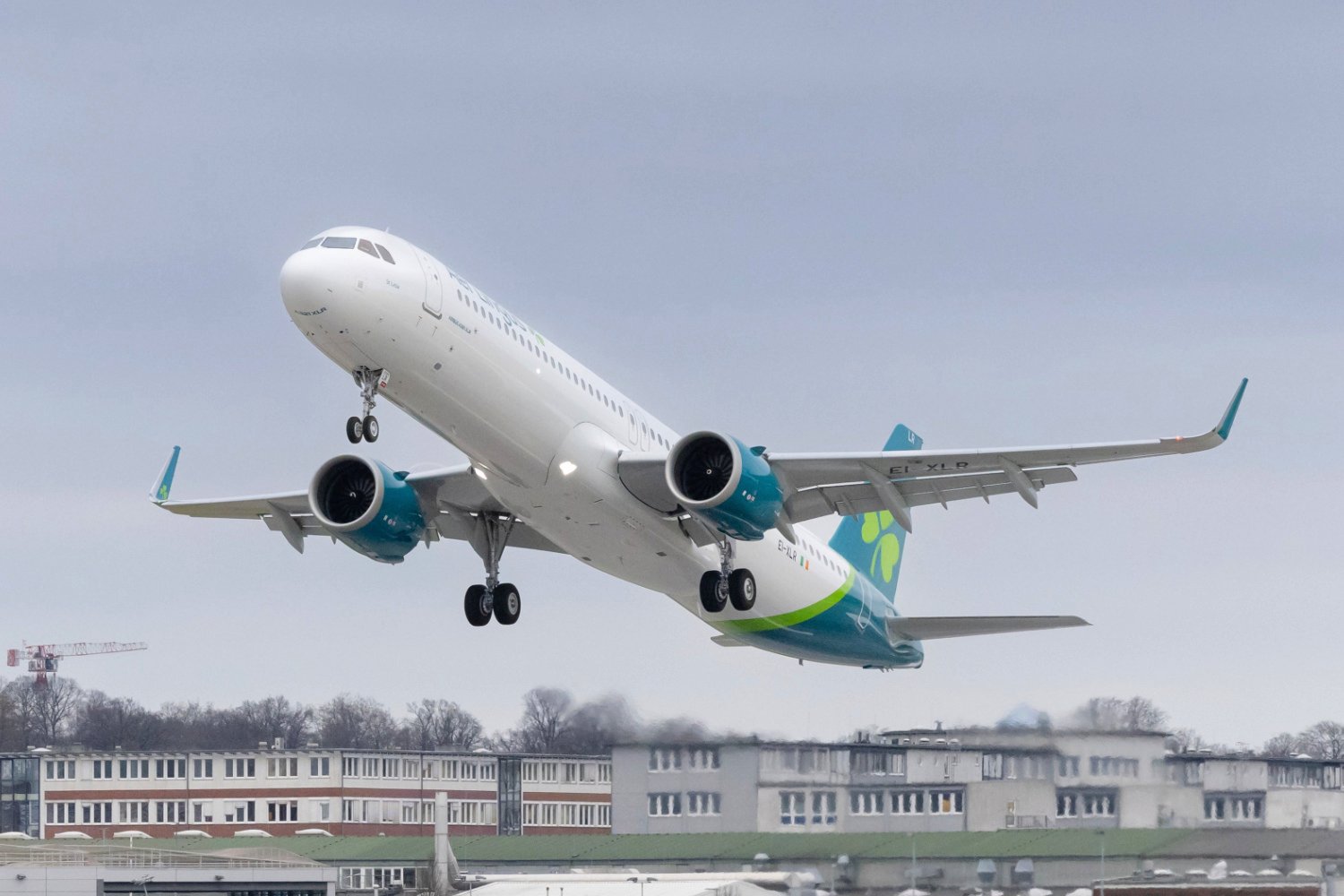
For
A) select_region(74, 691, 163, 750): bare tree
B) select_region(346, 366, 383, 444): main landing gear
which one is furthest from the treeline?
select_region(346, 366, 383, 444): main landing gear

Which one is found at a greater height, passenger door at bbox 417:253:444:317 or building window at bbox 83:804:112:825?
passenger door at bbox 417:253:444:317

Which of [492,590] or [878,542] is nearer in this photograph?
[492,590]

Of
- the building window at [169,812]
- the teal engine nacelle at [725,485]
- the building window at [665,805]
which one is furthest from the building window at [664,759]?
the building window at [169,812]

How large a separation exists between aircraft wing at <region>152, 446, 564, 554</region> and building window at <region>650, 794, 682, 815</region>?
17.8 ft

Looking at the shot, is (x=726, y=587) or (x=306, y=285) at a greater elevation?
(x=306, y=285)

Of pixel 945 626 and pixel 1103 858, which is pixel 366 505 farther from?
pixel 1103 858

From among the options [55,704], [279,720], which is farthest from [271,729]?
[55,704]

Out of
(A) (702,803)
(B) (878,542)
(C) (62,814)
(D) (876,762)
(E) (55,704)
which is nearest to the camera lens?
(D) (876,762)

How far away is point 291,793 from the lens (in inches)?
2881

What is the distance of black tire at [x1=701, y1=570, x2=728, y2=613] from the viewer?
36562mm

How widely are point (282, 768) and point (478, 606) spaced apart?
3634 centimetres

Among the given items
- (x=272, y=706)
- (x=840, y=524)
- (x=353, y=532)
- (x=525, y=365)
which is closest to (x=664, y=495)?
(x=525, y=365)

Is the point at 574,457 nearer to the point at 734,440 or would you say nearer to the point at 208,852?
the point at 734,440

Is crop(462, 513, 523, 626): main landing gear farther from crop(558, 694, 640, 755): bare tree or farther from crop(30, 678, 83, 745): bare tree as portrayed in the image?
crop(30, 678, 83, 745): bare tree
